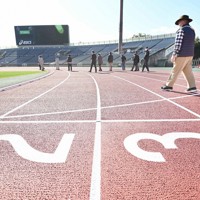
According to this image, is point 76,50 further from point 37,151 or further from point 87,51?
point 37,151

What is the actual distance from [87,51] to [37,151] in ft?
216

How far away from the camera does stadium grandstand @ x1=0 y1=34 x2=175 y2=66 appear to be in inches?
1928

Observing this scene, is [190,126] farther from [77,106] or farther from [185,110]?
[77,106]

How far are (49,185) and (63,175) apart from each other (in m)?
0.23

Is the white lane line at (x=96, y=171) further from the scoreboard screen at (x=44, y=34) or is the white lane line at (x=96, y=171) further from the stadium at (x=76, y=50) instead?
the scoreboard screen at (x=44, y=34)

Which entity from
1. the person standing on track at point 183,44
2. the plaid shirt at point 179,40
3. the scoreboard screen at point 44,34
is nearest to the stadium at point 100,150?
the person standing on track at point 183,44

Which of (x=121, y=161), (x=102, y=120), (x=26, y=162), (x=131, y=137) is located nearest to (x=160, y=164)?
(x=121, y=161)

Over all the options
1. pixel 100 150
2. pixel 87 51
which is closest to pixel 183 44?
pixel 100 150

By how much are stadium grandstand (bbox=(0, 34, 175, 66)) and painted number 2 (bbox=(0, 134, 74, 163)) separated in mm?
36358

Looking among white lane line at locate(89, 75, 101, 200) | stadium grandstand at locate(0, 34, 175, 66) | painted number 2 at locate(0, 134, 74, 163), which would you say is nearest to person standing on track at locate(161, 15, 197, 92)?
white lane line at locate(89, 75, 101, 200)

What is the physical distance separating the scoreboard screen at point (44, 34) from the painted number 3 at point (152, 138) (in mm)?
64786

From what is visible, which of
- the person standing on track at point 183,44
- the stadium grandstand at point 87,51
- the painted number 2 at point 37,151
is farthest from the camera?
the stadium grandstand at point 87,51

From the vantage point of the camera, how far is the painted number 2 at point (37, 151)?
3045 mm

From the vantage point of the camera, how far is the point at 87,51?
67.7 meters
